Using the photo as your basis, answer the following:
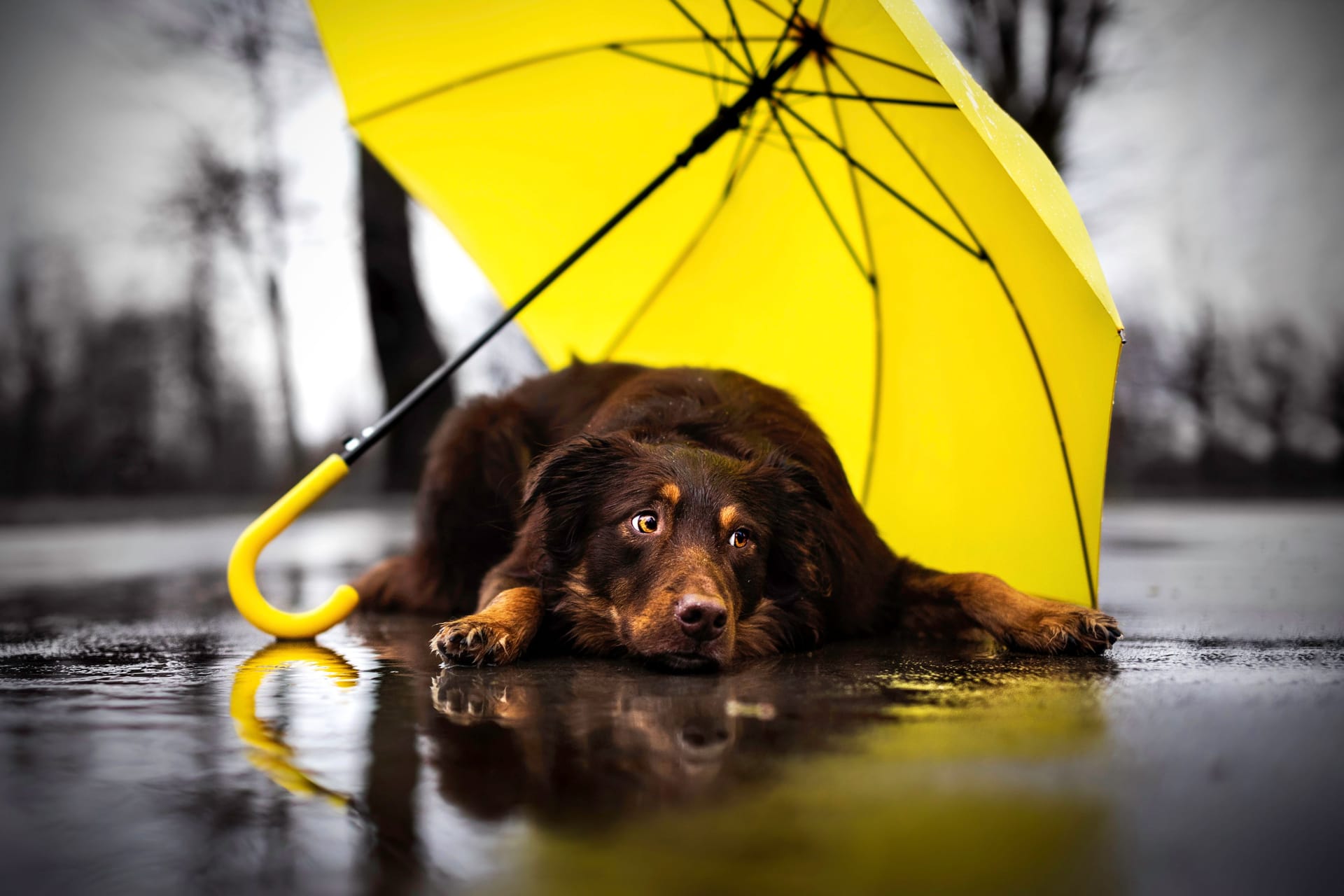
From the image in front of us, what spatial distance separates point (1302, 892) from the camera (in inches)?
54.7

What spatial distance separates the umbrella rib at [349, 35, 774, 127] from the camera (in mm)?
4418

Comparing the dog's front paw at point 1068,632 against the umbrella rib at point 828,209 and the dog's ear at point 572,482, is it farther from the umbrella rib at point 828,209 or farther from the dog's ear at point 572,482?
the umbrella rib at point 828,209

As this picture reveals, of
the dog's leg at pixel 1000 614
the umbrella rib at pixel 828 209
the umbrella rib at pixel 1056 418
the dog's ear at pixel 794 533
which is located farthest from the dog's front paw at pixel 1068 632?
the umbrella rib at pixel 828 209

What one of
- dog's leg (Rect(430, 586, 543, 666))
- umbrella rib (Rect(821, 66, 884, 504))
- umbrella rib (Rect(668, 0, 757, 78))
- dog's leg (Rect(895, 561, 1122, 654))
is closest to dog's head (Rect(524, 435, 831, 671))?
dog's leg (Rect(430, 586, 543, 666))

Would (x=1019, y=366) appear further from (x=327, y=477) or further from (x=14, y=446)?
(x=14, y=446)

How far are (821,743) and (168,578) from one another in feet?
17.8

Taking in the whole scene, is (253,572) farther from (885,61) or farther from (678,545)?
(885,61)

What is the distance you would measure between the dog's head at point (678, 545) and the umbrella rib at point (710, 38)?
168 centimetres

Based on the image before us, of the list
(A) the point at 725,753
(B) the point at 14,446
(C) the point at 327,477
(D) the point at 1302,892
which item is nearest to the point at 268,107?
(B) the point at 14,446

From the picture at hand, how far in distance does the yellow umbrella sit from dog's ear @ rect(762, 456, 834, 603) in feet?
3.21

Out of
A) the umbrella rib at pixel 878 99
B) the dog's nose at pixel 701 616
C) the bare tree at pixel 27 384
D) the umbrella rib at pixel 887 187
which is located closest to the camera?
the dog's nose at pixel 701 616

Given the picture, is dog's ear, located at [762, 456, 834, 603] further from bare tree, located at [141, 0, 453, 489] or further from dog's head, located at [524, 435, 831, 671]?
bare tree, located at [141, 0, 453, 489]

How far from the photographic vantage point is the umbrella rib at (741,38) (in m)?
4.01

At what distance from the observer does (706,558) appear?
10.3 feet
